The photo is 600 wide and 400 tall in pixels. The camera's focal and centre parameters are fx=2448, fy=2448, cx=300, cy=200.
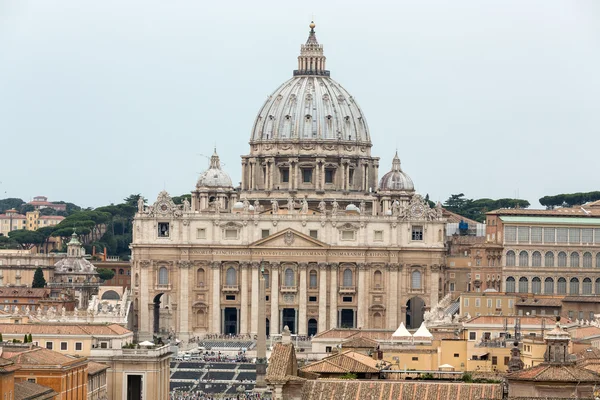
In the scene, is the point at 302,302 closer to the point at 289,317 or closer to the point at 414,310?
the point at 289,317

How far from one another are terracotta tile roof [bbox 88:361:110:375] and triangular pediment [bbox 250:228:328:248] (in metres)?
78.4

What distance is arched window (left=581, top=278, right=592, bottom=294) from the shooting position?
17288 cm

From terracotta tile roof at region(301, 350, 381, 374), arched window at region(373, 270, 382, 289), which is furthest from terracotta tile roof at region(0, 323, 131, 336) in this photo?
Result: arched window at region(373, 270, 382, 289)

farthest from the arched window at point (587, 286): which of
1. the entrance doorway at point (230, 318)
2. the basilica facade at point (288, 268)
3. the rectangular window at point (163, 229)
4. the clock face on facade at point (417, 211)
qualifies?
the rectangular window at point (163, 229)

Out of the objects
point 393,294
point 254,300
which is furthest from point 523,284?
point 254,300

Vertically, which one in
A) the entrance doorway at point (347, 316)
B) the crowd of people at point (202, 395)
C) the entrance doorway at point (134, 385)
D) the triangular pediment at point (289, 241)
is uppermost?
the triangular pediment at point (289, 241)

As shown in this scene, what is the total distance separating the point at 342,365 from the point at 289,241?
10818 centimetres

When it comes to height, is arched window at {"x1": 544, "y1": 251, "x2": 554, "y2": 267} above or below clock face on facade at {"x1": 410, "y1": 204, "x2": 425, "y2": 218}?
below

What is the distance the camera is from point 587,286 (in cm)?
17312

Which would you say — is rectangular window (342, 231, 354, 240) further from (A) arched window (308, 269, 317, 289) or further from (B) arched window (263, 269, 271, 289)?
(B) arched window (263, 269, 271, 289)

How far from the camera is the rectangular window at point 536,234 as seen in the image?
174250 millimetres

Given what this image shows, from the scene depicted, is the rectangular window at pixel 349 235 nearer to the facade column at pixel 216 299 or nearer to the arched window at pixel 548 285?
the facade column at pixel 216 299

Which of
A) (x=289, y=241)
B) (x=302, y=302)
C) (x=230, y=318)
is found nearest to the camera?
(x=302, y=302)

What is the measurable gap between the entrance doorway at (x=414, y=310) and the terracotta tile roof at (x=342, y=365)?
10109 cm
